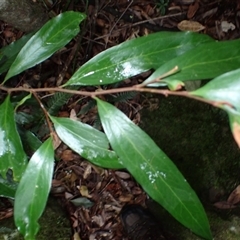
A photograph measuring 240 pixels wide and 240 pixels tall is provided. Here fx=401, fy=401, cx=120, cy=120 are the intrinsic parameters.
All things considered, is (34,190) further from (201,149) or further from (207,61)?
(201,149)

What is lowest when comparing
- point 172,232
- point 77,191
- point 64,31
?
point 172,232

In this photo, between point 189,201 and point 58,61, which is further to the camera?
point 58,61

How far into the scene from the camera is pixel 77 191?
2.12 metres

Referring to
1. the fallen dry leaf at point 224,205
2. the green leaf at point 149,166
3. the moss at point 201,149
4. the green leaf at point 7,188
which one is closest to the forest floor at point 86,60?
the moss at point 201,149

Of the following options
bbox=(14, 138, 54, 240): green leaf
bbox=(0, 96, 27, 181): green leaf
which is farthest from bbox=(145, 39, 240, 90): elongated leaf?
bbox=(0, 96, 27, 181): green leaf

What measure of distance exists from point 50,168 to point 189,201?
14.7 inches

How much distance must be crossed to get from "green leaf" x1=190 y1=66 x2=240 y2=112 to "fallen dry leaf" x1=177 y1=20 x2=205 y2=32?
137 cm

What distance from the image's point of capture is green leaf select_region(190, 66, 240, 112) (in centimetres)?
68

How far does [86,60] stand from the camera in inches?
81.0

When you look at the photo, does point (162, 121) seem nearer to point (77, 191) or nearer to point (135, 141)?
point (77, 191)

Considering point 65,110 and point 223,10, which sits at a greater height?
point 223,10

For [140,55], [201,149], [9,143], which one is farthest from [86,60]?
[140,55]

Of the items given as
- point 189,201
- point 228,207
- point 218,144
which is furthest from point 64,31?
point 228,207

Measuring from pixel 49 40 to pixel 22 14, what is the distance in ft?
1.48
